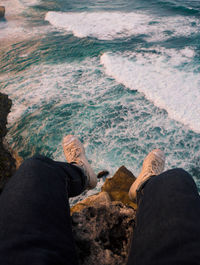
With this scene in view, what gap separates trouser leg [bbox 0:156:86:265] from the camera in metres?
1.04

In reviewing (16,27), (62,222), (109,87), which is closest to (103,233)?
(62,222)

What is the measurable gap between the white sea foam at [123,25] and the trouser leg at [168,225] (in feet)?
27.8

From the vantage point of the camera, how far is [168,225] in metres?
1.21

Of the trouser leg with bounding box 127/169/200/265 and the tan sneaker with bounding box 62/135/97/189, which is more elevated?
the trouser leg with bounding box 127/169/200/265

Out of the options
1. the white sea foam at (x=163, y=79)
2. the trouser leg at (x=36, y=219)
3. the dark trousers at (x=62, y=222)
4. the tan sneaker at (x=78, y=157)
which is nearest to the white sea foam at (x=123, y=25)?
the white sea foam at (x=163, y=79)

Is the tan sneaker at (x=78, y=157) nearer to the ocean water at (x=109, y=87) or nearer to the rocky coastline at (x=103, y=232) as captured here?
the rocky coastline at (x=103, y=232)

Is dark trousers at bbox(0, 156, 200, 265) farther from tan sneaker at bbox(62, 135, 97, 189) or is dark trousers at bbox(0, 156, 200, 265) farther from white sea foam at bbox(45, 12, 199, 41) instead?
white sea foam at bbox(45, 12, 199, 41)

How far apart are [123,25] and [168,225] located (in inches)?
435

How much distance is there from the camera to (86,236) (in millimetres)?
1703

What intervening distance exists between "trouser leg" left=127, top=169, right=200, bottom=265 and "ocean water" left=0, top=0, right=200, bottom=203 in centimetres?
207

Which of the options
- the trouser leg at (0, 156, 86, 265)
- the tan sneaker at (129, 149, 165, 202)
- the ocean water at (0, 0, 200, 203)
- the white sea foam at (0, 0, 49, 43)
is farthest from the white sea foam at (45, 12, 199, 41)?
the trouser leg at (0, 156, 86, 265)

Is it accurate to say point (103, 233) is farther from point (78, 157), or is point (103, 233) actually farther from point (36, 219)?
point (78, 157)

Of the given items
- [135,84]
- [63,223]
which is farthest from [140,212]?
[135,84]

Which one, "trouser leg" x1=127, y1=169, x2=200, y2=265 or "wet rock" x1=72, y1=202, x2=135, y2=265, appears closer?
"trouser leg" x1=127, y1=169, x2=200, y2=265
